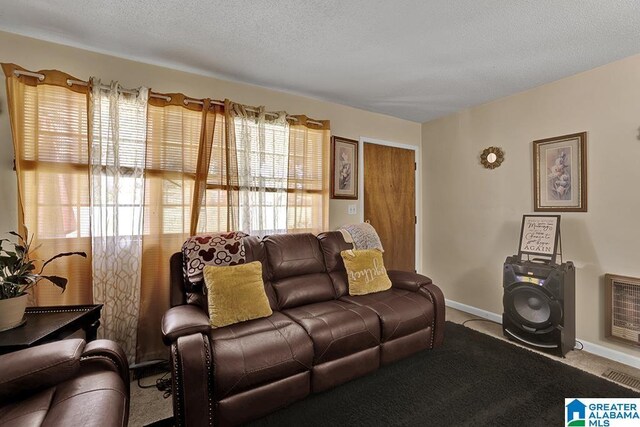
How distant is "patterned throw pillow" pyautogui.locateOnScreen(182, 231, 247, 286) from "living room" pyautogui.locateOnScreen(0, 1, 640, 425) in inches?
15.0

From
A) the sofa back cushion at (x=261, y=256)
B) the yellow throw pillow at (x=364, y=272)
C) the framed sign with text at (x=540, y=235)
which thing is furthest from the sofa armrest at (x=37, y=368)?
the framed sign with text at (x=540, y=235)

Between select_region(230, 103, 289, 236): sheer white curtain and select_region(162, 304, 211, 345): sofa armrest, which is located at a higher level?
select_region(230, 103, 289, 236): sheer white curtain

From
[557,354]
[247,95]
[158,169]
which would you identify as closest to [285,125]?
[247,95]

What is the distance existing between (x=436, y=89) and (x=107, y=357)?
3.40m

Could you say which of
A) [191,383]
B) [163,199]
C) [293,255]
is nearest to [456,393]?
[293,255]

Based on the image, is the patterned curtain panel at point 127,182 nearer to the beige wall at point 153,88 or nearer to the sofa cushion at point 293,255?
the beige wall at point 153,88

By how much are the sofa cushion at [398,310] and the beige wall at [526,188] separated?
4.68 ft

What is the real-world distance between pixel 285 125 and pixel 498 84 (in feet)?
7.16

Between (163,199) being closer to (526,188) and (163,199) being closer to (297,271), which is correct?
(297,271)

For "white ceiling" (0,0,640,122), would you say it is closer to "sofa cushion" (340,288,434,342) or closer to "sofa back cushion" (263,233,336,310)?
"sofa back cushion" (263,233,336,310)

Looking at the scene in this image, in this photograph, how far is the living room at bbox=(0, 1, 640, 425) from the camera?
1839mm

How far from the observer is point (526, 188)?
296cm

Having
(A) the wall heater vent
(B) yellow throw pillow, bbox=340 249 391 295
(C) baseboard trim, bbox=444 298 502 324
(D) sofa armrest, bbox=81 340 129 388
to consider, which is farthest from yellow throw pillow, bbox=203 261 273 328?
(A) the wall heater vent

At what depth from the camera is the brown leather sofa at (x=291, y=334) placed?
4.98 ft
